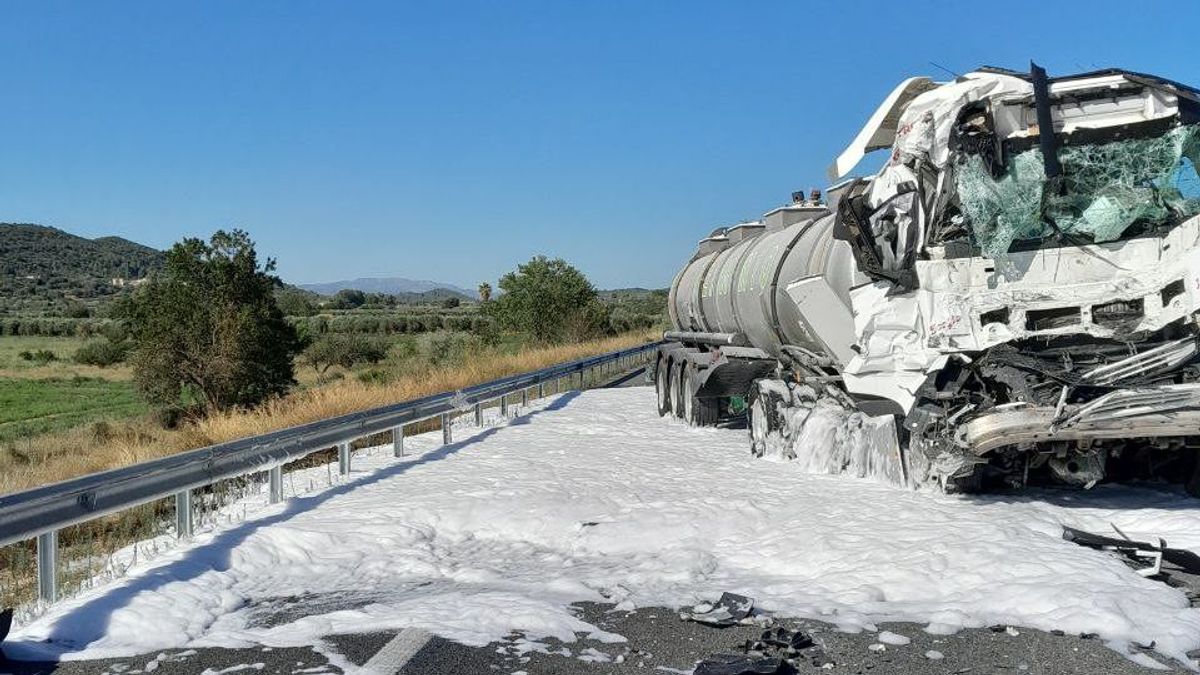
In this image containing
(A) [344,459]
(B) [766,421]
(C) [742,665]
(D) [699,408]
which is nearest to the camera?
(C) [742,665]

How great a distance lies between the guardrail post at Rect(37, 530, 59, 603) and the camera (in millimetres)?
6352

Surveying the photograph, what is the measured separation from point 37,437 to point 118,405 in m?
12.7

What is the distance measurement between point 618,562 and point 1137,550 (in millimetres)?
3486

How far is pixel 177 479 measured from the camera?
8234 millimetres

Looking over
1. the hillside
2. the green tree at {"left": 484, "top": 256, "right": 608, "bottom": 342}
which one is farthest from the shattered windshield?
the hillside

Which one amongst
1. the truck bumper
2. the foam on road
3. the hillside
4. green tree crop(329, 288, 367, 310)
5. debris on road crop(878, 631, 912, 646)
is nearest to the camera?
debris on road crop(878, 631, 912, 646)

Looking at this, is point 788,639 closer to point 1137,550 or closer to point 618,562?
point 618,562

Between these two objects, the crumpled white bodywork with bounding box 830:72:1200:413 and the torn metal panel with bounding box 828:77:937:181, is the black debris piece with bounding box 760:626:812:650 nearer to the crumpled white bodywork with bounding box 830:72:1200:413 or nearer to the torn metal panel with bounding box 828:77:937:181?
the crumpled white bodywork with bounding box 830:72:1200:413

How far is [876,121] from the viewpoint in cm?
970

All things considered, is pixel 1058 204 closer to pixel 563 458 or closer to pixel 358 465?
pixel 563 458

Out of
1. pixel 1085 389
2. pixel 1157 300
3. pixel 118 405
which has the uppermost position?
pixel 1157 300

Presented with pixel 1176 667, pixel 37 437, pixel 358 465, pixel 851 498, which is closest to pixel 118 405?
pixel 37 437

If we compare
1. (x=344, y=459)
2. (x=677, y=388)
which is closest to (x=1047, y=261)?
(x=344, y=459)

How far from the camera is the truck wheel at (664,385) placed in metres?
18.9
